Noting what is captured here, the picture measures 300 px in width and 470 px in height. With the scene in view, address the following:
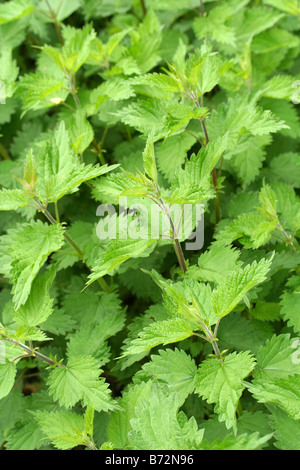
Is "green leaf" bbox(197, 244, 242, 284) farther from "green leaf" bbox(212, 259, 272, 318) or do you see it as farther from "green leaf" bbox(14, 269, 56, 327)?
"green leaf" bbox(14, 269, 56, 327)

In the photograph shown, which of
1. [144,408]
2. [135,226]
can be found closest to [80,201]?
[135,226]

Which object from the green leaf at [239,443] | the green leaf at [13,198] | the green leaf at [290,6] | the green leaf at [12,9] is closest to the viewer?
the green leaf at [239,443]

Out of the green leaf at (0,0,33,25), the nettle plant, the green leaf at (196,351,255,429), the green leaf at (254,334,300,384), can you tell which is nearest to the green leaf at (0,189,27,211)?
the nettle plant

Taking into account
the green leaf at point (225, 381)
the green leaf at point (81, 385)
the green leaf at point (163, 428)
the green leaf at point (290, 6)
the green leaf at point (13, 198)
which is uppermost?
the green leaf at point (290, 6)

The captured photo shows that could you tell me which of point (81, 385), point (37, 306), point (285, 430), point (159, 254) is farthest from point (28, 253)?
point (285, 430)

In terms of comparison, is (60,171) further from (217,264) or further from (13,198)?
(217,264)

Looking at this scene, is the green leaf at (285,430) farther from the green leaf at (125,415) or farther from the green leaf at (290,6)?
the green leaf at (290,6)

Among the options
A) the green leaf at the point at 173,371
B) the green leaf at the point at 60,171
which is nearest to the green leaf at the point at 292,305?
the green leaf at the point at 173,371
